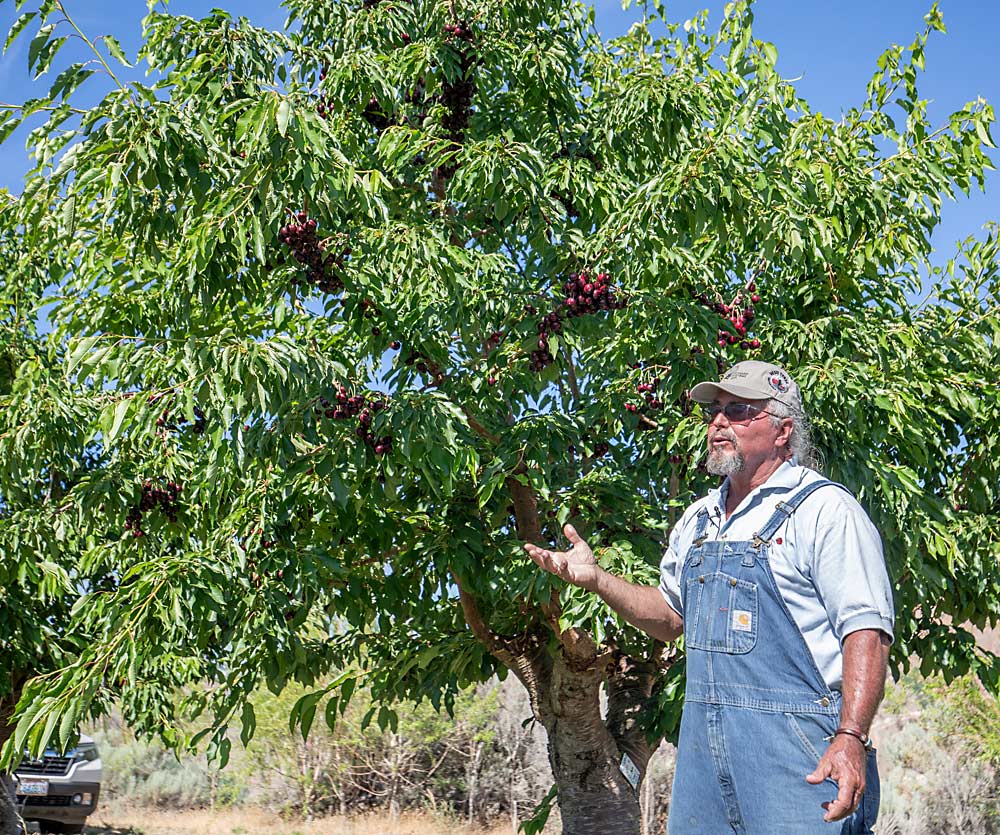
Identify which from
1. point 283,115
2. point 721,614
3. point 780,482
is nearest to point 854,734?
point 721,614

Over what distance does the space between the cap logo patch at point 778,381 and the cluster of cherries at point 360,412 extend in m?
2.47

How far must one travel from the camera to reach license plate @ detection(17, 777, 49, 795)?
496 inches

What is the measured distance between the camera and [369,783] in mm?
15180

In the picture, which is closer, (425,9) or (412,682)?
(425,9)

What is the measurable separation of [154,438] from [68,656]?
11.5ft

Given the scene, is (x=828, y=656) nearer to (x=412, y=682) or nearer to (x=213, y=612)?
(x=213, y=612)

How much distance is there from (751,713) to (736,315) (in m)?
3.25

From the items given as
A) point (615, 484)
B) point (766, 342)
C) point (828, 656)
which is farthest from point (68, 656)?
point (828, 656)

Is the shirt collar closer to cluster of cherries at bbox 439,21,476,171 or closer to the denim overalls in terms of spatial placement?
the denim overalls

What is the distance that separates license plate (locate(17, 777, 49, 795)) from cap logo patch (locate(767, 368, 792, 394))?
12.2m

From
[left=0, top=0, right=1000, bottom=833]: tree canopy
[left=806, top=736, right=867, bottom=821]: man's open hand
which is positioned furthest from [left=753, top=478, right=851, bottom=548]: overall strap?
[left=0, top=0, right=1000, bottom=833]: tree canopy

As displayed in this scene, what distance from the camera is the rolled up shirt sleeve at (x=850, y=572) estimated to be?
2424 mm

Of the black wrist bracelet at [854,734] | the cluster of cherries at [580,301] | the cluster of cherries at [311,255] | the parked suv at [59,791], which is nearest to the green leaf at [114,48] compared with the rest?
the cluster of cherries at [311,255]

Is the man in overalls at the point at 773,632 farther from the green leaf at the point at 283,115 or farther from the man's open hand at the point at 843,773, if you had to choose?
the green leaf at the point at 283,115
